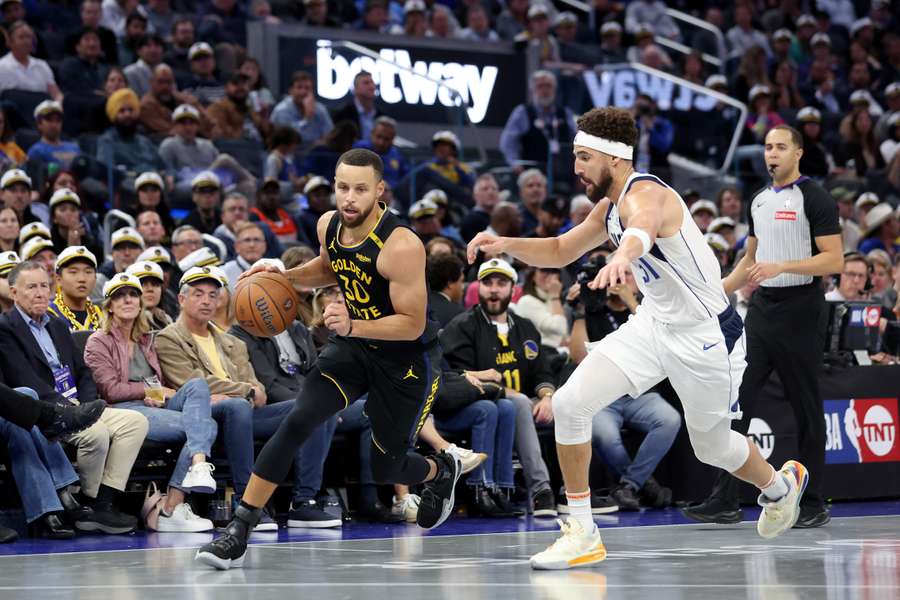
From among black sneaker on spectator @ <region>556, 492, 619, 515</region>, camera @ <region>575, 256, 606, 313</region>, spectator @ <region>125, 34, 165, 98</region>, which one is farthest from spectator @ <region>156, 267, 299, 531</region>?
spectator @ <region>125, 34, 165, 98</region>

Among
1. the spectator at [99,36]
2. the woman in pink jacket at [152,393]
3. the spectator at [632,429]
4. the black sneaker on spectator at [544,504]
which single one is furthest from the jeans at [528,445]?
the spectator at [99,36]

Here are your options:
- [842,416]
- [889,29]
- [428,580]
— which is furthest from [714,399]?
[889,29]

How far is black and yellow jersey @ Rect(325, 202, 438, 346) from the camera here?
22.2ft

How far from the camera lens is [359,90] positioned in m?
15.4

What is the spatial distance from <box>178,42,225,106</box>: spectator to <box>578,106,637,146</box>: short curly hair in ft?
30.6

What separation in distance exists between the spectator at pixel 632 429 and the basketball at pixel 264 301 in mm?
3341

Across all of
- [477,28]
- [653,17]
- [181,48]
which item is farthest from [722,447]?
[653,17]

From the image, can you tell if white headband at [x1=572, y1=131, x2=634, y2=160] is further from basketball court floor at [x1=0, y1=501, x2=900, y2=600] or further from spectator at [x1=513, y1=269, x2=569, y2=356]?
spectator at [x1=513, y1=269, x2=569, y2=356]

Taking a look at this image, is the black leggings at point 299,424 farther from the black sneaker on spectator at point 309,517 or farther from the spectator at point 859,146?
the spectator at point 859,146

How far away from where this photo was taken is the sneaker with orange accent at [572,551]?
Answer: 661cm

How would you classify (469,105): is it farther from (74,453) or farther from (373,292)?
(373,292)

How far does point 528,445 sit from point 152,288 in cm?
286

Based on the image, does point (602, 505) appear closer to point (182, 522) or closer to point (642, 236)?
point (182, 522)

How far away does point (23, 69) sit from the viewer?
14414 mm
